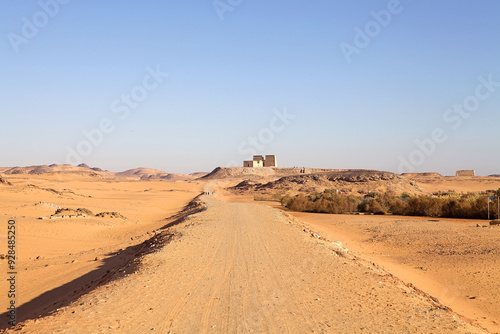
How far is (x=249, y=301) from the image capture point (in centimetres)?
773

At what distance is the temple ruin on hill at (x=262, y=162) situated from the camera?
130 meters

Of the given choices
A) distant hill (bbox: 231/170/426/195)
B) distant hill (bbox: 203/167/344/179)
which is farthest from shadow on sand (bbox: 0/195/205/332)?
distant hill (bbox: 203/167/344/179)

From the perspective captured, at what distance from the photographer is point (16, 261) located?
50.5ft

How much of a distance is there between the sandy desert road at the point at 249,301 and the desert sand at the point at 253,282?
0.02 metres

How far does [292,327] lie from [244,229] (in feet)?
39.7

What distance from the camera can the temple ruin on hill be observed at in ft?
425

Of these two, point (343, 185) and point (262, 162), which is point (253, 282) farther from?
point (262, 162)

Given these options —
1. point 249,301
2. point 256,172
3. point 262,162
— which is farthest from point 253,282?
point 262,162

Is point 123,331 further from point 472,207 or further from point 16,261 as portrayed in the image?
point 472,207

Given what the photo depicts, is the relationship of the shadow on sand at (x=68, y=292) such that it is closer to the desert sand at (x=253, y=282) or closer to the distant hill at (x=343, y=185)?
the desert sand at (x=253, y=282)

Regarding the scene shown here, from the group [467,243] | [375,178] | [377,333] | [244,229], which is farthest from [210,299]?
[375,178]

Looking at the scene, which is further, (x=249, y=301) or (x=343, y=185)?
(x=343, y=185)

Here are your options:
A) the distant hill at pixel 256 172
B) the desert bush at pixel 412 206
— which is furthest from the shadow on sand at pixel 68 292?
the distant hill at pixel 256 172

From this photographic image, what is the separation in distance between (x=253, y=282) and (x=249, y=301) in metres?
1.34
